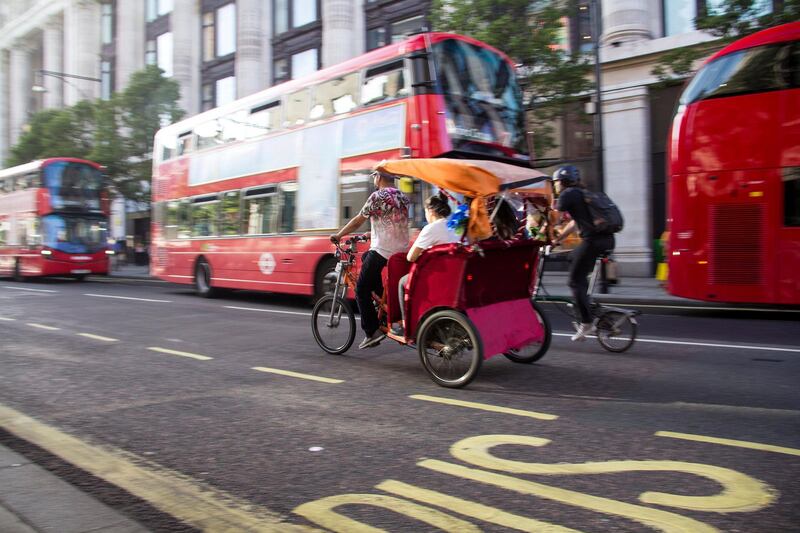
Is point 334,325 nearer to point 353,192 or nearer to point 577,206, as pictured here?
point 577,206

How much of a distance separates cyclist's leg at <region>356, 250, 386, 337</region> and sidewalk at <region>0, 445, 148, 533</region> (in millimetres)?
3308

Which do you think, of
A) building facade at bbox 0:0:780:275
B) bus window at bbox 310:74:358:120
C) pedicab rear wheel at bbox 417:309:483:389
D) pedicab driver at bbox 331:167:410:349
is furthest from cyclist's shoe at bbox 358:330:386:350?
building facade at bbox 0:0:780:275

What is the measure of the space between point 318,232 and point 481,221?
6.80m

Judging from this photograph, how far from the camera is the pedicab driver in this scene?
19.8ft

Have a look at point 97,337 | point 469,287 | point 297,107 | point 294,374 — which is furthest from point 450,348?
point 297,107

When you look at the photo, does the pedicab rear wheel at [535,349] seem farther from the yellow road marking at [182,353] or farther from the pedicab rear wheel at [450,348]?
the yellow road marking at [182,353]

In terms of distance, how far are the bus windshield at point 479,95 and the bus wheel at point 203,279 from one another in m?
7.76

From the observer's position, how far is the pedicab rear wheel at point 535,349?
599 cm

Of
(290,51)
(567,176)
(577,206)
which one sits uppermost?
(290,51)

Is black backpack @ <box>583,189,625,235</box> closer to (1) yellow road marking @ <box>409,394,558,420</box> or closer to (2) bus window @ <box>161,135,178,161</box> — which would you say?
(1) yellow road marking @ <box>409,394,558,420</box>

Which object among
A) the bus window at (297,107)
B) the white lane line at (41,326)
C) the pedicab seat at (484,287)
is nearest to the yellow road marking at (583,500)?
the pedicab seat at (484,287)

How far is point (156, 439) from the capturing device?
392 cm

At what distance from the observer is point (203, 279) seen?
49.3ft

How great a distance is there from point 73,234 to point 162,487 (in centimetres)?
2224
